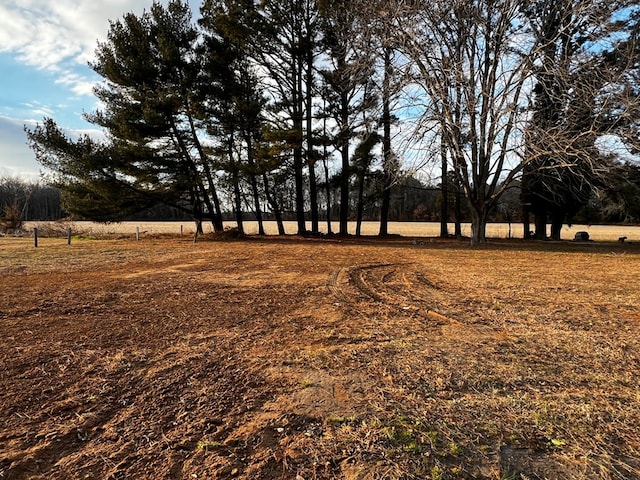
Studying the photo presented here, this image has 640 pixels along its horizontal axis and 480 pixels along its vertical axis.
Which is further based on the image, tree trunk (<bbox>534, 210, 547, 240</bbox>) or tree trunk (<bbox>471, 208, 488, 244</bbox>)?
tree trunk (<bbox>534, 210, 547, 240</bbox>)

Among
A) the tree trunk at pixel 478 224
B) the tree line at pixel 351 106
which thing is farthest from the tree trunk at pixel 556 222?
the tree trunk at pixel 478 224

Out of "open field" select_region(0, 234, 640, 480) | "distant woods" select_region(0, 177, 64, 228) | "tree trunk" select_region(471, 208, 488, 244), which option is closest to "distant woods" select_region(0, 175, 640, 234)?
"distant woods" select_region(0, 177, 64, 228)

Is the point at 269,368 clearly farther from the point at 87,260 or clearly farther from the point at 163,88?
the point at 163,88

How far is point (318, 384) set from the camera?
311cm

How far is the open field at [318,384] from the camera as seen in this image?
216 centimetres

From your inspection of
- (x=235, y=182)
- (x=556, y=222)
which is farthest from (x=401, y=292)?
(x=556, y=222)

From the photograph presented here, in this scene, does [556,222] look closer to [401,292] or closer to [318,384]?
[401,292]

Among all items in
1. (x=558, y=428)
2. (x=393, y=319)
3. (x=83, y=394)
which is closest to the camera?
(x=558, y=428)

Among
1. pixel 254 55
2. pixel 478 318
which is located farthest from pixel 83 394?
pixel 254 55

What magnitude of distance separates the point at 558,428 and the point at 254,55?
71.4ft

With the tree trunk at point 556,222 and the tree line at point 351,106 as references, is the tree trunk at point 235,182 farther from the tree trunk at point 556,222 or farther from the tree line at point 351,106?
the tree trunk at point 556,222

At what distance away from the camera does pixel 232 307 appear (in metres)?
5.58

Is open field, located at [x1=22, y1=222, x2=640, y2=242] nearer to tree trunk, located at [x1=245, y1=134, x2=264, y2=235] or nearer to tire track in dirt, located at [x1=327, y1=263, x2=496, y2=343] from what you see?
tree trunk, located at [x1=245, y1=134, x2=264, y2=235]

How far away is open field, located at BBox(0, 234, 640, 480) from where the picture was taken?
85.2 inches
